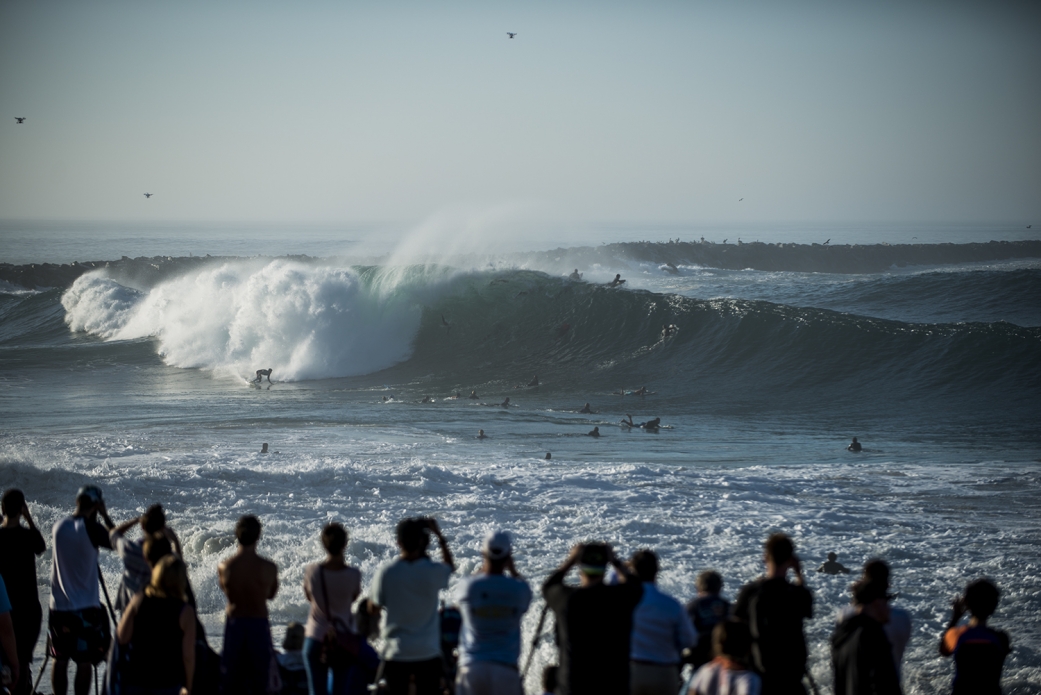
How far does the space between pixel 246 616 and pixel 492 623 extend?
127 centimetres

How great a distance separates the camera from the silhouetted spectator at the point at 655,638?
3.77 m

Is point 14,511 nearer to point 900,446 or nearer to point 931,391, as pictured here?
point 900,446

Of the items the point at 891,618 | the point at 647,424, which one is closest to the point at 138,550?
the point at 891,618

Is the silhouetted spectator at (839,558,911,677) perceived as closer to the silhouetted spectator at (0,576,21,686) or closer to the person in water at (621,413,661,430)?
the silhouetted spectator at (0,576,21,686)

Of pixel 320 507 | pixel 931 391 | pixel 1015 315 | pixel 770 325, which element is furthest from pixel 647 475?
pixel 1015 315

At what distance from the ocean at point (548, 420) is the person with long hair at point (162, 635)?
3287 millimetres

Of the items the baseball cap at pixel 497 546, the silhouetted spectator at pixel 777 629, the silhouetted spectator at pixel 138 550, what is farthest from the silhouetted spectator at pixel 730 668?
the silhouetted spectator at pixel 138 550

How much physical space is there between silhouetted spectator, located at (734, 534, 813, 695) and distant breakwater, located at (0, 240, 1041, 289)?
5552 centimetres

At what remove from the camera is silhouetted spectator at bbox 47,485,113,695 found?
15.8ft

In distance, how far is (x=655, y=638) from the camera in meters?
3.82

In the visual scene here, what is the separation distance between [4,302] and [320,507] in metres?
43.1

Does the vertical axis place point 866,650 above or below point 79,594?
above

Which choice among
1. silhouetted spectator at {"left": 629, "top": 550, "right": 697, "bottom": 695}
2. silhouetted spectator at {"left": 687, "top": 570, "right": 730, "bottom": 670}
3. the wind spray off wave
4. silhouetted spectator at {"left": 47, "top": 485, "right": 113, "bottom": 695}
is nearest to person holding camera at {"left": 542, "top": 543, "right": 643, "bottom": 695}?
silhouetted spectator at {"left": 629, "top": 550, "right": 697, "bottom": 695}

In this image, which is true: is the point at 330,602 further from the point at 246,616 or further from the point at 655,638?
the point at 655,638
